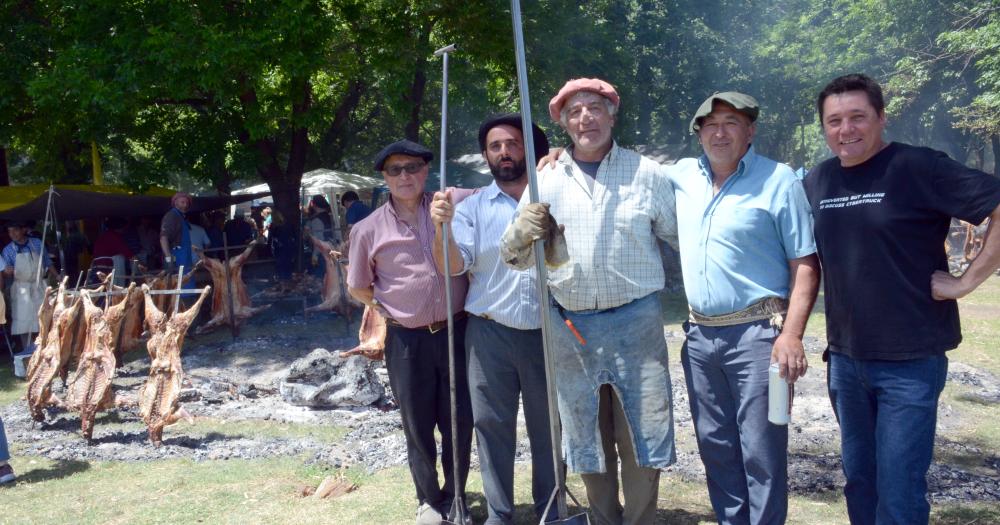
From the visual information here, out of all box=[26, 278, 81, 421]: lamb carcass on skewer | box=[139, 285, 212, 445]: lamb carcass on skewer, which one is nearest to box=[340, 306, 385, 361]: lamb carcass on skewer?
box=[139, 285, 212, 445]: lamb carcass on skewer

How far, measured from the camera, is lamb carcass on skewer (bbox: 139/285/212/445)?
6.44 metres

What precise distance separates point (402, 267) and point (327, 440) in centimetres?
275

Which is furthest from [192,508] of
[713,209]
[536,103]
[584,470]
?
[536,103]

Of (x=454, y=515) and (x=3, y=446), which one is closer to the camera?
(x=454, y=515)

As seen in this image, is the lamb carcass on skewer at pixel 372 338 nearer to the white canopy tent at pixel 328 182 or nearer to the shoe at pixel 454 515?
the shoe at pixel 454 515

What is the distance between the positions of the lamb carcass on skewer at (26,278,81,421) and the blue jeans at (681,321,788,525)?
6.08 meters

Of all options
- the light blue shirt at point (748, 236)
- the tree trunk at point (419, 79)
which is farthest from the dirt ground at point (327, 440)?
the tree trunk at point (419, 79)

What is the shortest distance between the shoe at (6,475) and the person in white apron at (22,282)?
5.85 m

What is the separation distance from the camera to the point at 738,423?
11.5 ft

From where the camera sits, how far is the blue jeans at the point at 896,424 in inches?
123

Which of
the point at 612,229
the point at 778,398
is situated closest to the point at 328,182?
the point at 612,229

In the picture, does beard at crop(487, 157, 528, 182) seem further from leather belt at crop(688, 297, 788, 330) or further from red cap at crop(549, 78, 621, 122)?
leather belt at crop(688, 297, 788, 330)

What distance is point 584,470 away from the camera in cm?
375

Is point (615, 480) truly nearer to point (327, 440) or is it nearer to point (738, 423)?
point (738, 423)
